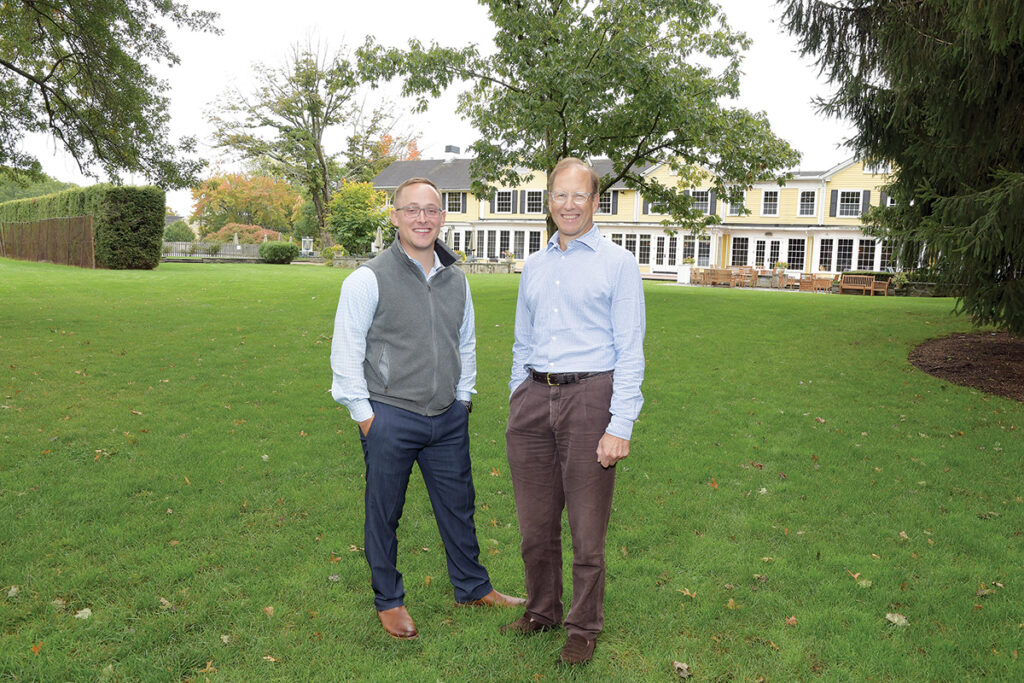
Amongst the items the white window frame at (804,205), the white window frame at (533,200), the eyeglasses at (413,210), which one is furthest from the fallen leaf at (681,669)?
the white window frame at (533,200)

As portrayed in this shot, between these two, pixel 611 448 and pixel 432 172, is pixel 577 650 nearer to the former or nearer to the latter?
pixel 611 448

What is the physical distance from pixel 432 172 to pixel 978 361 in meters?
45.2

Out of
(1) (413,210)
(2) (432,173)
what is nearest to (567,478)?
(1) (413,210)

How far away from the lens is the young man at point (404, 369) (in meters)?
3.39

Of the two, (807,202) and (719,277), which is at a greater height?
(807,202)

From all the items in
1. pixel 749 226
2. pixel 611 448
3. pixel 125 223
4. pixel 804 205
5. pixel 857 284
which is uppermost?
pixel 804 205

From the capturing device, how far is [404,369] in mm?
3443

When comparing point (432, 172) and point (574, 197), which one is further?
point (432, 172)

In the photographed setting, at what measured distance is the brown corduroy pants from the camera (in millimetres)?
3227

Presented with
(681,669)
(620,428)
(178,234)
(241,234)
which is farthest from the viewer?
(241,234)

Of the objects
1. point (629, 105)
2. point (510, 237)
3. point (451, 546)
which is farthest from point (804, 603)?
point (510, 237)

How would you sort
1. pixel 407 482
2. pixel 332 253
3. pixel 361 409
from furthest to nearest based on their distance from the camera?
pixel 332 253, pixel 407 482, pixel 361 409

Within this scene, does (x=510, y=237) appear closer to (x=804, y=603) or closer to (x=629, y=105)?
(x=629, y=105)

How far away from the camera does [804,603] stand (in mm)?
4230
